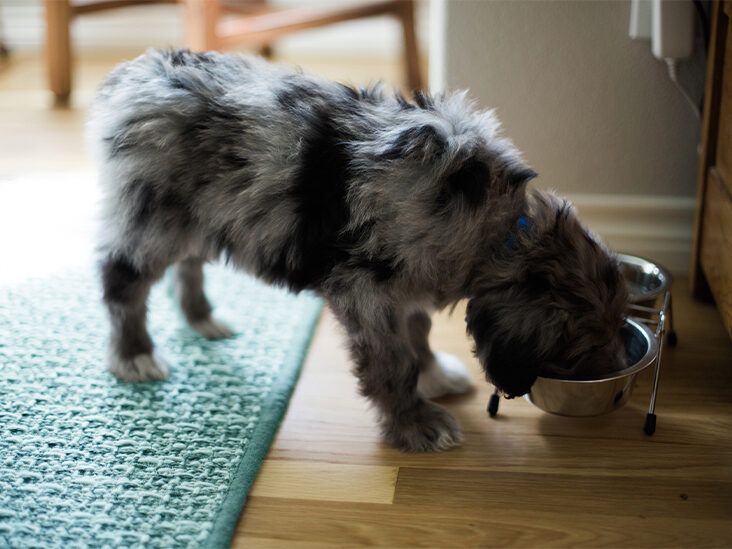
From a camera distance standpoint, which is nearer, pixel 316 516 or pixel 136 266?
pixel 316 516

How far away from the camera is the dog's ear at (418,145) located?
61.8 inches

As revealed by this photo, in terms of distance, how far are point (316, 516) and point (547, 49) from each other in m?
1.30

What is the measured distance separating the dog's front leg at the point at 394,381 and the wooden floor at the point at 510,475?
3 cm

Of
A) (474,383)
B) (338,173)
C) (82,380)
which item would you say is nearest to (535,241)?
(338,173)

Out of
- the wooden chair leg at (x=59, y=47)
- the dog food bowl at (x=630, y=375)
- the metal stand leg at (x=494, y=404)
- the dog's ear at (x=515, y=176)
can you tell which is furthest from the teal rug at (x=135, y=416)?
the wooden chair leg at (x=59, y=47)

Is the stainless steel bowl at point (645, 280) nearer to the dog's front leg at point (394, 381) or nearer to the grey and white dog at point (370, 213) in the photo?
the grey and white dog at point (370, 213)

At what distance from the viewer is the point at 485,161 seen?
63.1 inches

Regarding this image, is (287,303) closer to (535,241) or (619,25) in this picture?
(535,241)

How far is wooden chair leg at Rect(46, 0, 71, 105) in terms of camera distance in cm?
346

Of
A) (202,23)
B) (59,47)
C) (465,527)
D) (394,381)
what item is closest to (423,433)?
(394,381)

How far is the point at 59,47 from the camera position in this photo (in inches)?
139

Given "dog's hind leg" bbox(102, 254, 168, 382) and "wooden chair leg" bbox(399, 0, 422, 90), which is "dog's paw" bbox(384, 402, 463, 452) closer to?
"dog's hind leg" bbox(102, 254, 168, 382)

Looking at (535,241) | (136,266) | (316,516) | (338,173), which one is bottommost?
(316,516)

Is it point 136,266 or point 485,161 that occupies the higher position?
point 485,161
